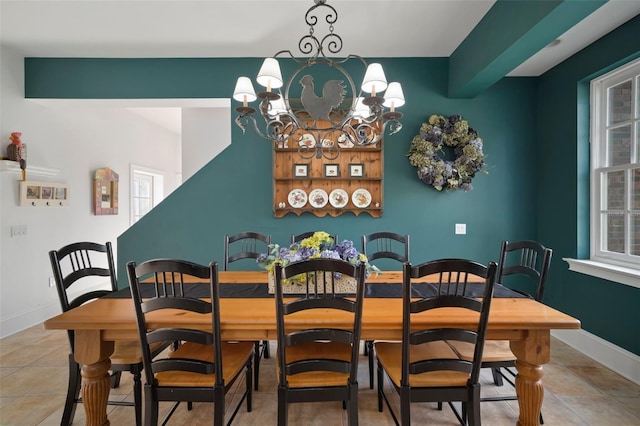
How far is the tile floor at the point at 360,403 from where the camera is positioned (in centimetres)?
200

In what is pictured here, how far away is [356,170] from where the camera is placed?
3467mm

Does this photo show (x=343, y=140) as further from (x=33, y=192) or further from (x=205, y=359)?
(x=33, y=192)

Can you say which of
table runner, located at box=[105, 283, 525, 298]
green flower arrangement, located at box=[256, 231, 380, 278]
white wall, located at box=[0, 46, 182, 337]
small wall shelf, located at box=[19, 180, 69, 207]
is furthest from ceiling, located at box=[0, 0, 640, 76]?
table runner, located at box=[105, 283, 525, 298]

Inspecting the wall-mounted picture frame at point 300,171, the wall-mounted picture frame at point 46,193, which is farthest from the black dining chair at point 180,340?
the wall-mounted picture frame at point 46,193

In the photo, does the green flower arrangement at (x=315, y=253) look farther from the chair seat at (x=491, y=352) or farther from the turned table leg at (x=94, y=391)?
the turned table leg at (x=94, y=391)

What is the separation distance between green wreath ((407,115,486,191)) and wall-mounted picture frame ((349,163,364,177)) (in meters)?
0.53

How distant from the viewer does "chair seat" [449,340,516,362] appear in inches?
71.1

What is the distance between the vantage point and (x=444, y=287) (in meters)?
2.21

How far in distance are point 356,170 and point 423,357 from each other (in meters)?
2.06

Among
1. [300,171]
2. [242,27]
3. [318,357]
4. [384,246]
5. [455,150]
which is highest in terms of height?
[242,27]

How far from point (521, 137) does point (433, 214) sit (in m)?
1.27

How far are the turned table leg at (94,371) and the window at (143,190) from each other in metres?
4.42

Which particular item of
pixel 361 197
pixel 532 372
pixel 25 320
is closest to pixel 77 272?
pixel 25 320

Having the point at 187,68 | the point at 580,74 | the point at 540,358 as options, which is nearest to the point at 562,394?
the point at 540,358
